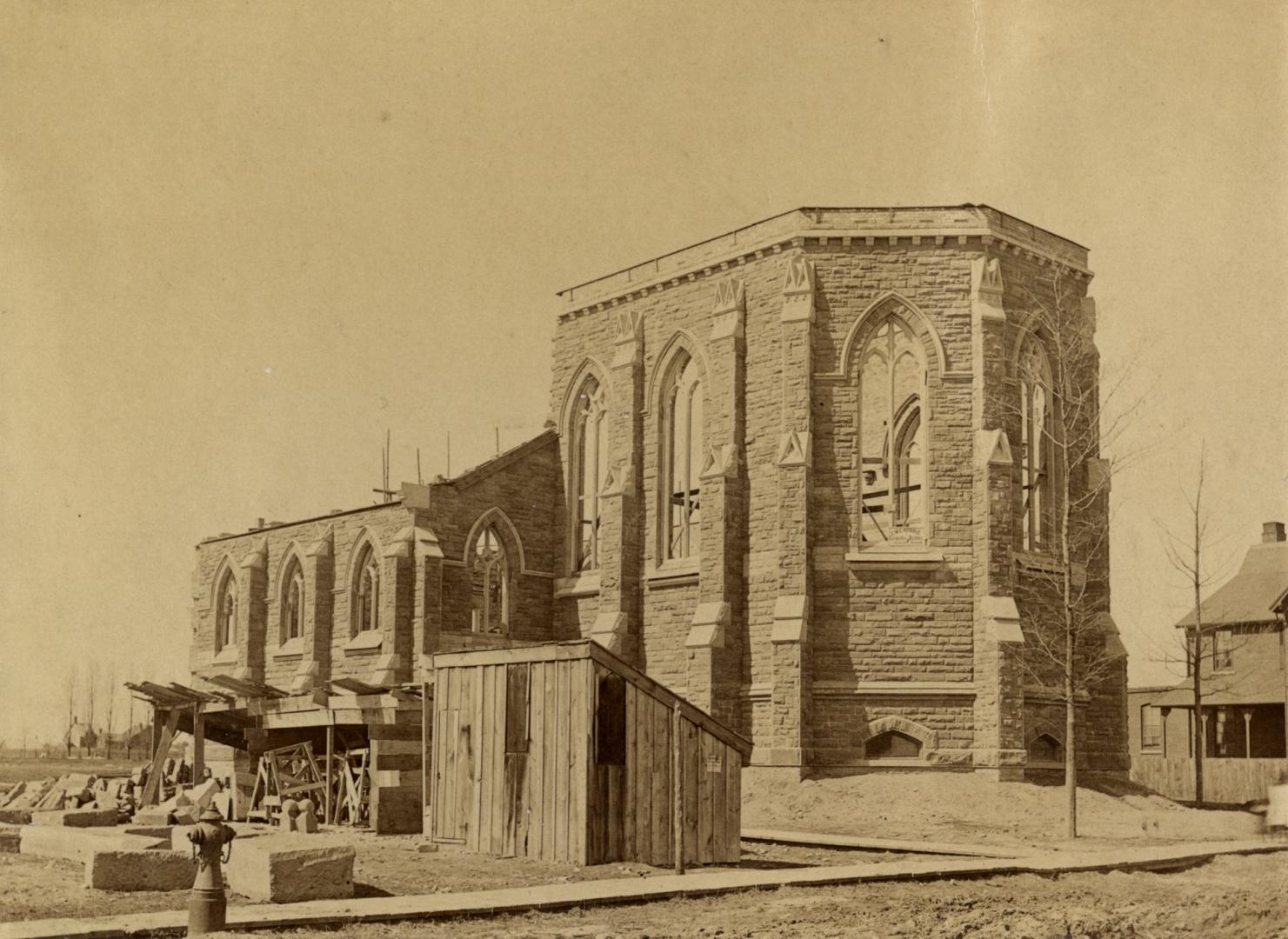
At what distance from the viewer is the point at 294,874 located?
14258 millimetres

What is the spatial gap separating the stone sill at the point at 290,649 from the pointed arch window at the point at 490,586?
643 cm

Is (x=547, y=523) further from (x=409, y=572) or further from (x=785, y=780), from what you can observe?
(x=785, y=780)

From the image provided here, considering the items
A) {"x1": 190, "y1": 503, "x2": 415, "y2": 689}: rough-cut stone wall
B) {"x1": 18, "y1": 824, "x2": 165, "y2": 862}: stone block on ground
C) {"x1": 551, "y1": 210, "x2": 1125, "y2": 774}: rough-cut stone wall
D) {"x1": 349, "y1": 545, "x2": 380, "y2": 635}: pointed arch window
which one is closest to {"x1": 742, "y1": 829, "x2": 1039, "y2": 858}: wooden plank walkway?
{"x1": 551, "y1": 210, "x2": 1125, "y2": 774}: rough-cut stone wall

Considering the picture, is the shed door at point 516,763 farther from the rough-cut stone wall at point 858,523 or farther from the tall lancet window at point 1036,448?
the tall lancet window at point 1036,448

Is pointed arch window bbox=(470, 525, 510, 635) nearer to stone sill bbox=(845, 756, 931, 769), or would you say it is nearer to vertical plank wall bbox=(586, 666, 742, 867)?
stone sill bbox=(845, 756, 931, 769)

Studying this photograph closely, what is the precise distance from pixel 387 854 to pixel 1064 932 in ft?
28.7

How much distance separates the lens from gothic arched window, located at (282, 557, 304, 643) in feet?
137

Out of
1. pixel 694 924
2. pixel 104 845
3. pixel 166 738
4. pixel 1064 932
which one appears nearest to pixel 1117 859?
pixel 1064 932

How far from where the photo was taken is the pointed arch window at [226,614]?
4506 centimetres

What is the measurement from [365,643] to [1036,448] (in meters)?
16.8

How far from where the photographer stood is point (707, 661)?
97.5 feet

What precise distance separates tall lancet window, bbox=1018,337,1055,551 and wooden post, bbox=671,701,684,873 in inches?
552

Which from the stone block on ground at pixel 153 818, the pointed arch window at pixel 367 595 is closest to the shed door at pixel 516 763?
the stone block on ground at pixel 153 818

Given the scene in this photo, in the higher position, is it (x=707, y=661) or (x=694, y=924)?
(x=707, y=661)
